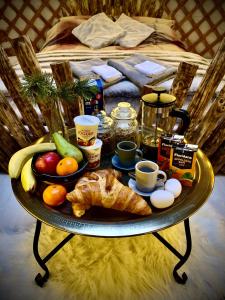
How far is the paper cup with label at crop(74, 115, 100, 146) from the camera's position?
2.77 ft

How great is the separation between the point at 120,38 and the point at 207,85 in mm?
1388

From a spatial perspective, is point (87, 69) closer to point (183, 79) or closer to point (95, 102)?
point (183, 79)

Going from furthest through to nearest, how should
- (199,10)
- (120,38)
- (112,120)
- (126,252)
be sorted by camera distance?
(199,10)
(120,38)
(126,252)
(112,120)

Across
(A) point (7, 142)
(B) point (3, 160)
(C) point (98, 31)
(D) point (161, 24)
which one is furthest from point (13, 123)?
(D) point (161, 24)

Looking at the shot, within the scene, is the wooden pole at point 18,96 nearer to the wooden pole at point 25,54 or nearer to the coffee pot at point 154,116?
the wooden pole at point 25,54

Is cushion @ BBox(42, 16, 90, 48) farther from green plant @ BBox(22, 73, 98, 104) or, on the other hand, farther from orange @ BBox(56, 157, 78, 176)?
orange @ BBox(56, 157, 78, 176)

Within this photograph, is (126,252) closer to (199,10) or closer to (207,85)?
(207,85)

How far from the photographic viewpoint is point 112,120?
992 mm

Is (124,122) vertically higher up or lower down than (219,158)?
higher up

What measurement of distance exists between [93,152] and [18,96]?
2.19 feet

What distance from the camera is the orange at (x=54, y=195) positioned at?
79 centimetres

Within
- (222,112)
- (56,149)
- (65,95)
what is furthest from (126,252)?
(222,112)

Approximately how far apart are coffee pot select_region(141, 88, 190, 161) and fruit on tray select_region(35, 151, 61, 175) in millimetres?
310

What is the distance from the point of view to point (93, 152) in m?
0.89
